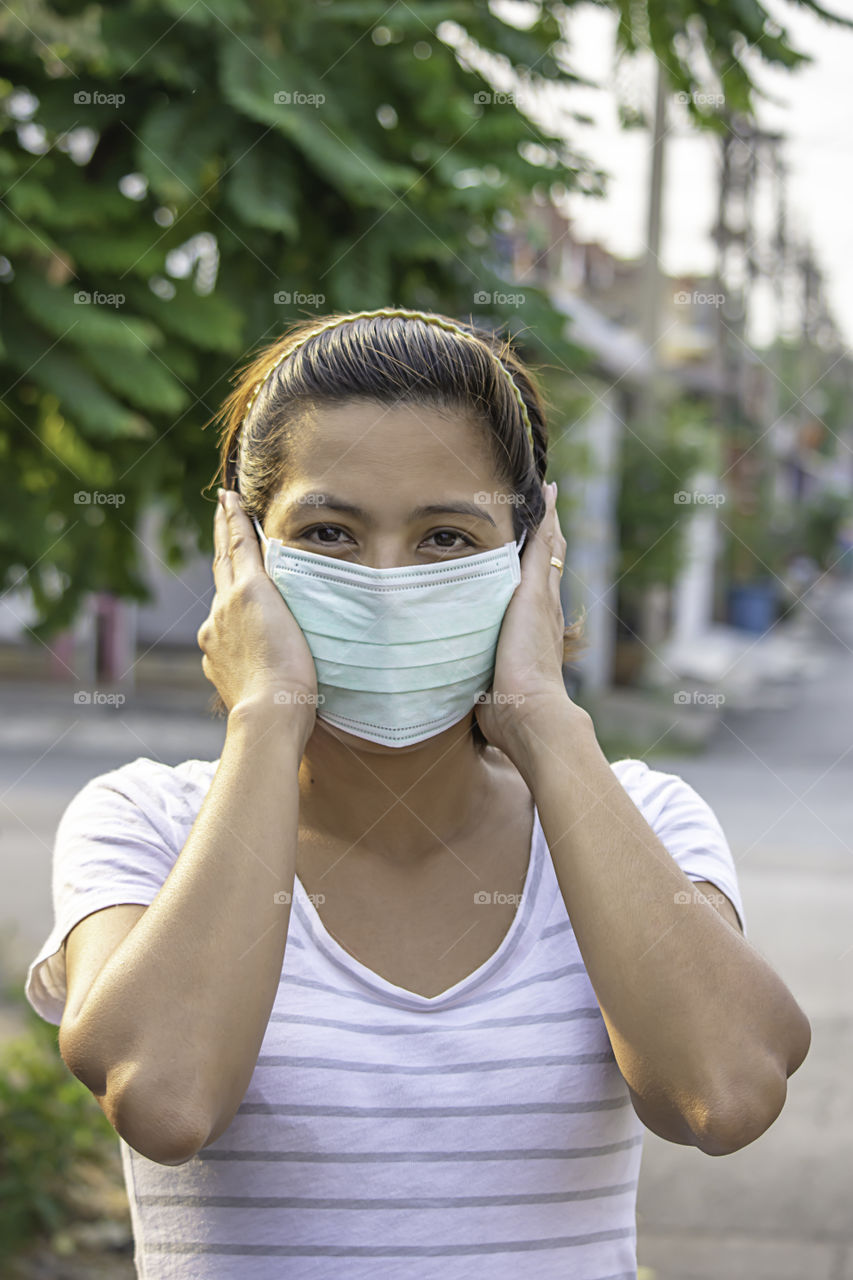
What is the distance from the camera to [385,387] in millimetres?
1583

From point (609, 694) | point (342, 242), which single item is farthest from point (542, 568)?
point (609, 694)

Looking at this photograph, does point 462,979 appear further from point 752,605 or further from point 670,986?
point 752,605

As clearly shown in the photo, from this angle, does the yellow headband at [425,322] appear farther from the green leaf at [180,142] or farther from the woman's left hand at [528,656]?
the green leaf at [180,142]

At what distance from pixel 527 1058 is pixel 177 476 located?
1908mm

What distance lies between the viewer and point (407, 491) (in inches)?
61.1

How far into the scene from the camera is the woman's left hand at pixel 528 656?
1585mm

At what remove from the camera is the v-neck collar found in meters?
1.45

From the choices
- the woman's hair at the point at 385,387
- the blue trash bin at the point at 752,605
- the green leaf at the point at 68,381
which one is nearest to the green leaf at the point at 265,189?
the green leaf at the point at 68,381

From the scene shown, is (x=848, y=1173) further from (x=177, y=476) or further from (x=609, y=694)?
(x=609, y=694)

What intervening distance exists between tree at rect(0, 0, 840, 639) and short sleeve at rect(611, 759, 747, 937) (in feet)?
4.07

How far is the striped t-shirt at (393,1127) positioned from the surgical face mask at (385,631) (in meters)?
0.26

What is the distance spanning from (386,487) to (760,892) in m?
6.43

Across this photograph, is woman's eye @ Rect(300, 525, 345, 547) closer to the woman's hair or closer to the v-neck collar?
the woman's hair

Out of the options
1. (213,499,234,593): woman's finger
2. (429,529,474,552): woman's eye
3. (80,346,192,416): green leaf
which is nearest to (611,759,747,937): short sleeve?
(429,529,474,552): woman's eye
